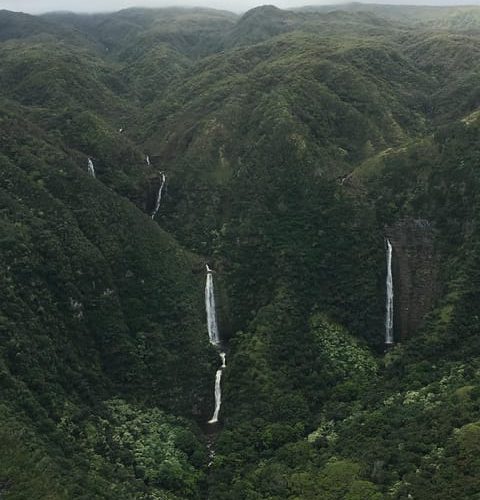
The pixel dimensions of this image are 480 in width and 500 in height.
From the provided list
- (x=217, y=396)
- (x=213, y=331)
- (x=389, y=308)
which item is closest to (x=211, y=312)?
(x=213, y=331)

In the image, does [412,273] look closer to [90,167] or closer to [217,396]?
[217,396]

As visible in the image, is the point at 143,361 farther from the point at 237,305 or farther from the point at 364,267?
the point at 364,267

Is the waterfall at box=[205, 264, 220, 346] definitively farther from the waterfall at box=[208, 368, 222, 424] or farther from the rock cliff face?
the rock cliff face

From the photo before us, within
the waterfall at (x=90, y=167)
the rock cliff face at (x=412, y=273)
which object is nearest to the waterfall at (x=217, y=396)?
the rock cliff face at (x=412, y=273)

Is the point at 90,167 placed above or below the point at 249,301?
above

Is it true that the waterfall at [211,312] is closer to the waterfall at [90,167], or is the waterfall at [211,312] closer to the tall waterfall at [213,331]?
the tall waterfall at [213,331]

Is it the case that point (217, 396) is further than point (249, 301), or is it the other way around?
point (249, 301)
